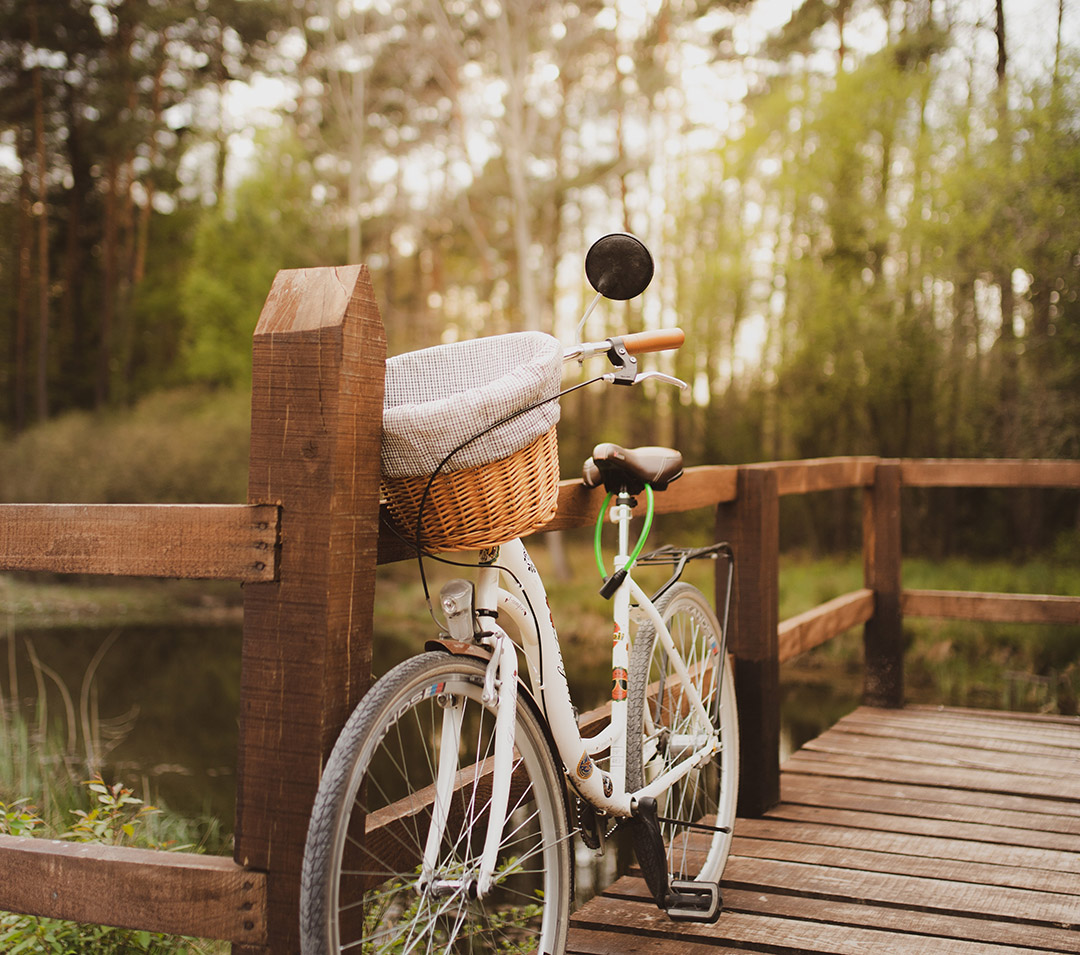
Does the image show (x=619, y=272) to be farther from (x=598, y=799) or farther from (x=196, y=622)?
(x=196, y=622)

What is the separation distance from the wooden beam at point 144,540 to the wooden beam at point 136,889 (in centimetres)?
39

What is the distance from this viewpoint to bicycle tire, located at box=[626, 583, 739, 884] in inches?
82.7

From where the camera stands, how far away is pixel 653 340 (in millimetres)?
1928

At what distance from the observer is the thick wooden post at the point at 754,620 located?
122 inches

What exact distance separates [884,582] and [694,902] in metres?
2.68

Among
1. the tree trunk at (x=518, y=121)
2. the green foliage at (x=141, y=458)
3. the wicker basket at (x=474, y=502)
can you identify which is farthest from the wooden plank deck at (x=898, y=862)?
the green foliage at (x=141, y=458)

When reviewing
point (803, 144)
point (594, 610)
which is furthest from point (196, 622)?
point (803, 144)

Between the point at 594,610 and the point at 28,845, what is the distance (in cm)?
1014

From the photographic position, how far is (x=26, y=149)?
19.7 meters

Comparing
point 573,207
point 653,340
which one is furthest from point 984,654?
point 573,207

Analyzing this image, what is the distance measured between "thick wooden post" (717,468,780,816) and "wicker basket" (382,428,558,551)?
5.46 feet

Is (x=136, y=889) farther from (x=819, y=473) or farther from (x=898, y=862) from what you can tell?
(x=819, y=473)

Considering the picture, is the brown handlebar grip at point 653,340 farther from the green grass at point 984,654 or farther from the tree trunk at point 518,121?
the tree trunk at point 518,121

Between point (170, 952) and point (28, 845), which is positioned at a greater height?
point (28, 845)
